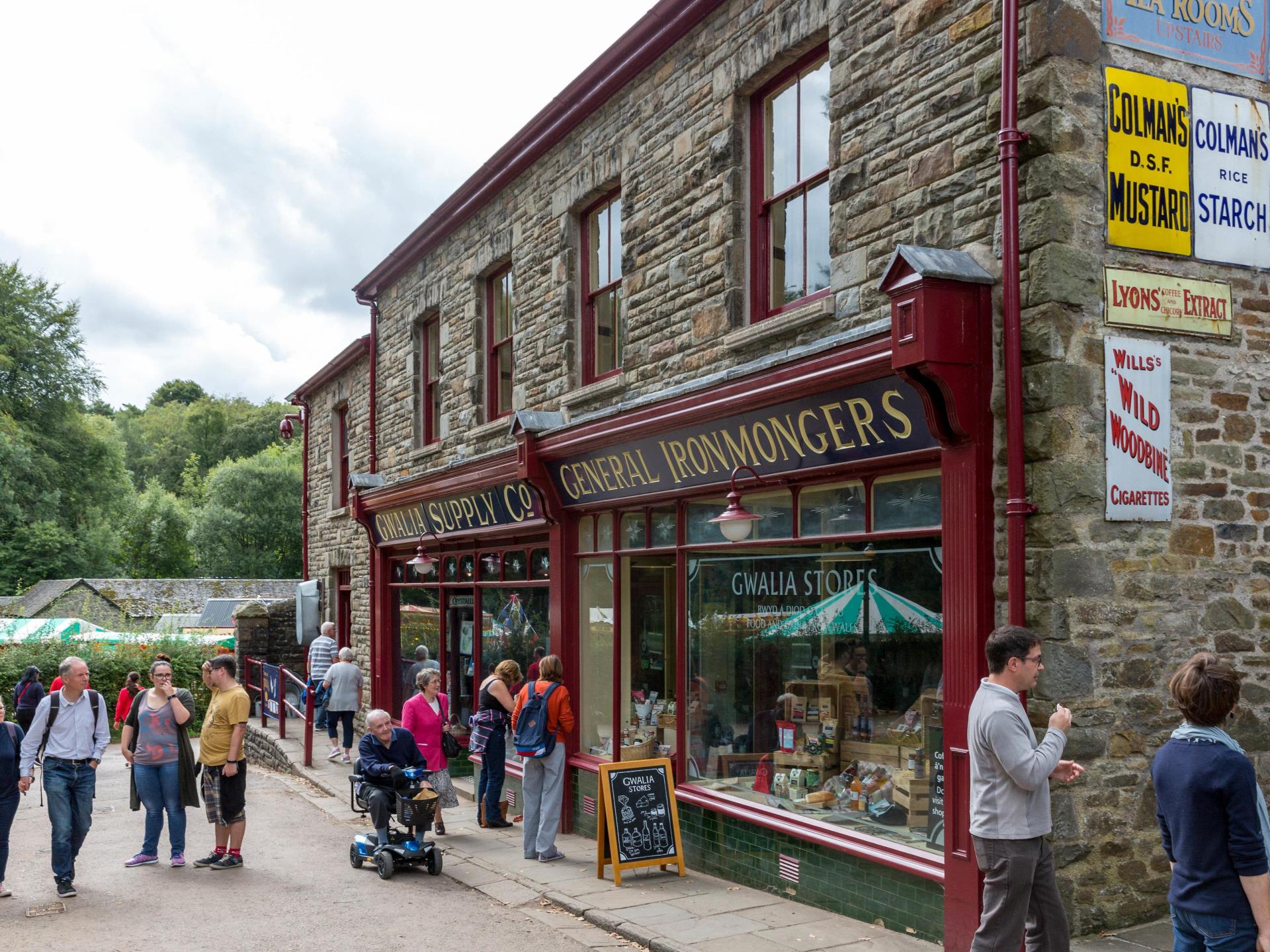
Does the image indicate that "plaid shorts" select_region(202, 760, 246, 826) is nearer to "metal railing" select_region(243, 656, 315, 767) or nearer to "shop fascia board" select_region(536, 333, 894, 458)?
"shop fascia board" select_region(536, 333, 894, 458)

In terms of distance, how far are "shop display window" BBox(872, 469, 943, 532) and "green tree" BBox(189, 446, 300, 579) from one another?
46.1m

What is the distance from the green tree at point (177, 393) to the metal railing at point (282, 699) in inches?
2510

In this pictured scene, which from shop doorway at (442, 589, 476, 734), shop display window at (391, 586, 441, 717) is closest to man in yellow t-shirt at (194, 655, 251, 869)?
shop doorway at (442, 589, 476, 734)

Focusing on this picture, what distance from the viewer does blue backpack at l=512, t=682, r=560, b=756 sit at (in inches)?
394

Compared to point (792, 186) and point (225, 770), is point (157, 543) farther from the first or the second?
point (792, 186)

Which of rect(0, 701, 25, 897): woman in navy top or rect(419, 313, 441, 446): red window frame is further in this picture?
rect(419, 313, 441, 446): red window frame

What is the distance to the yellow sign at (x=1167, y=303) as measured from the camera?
6.39 m

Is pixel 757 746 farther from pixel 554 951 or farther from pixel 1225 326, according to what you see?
pixel 1225 326

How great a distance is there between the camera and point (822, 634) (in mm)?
8102

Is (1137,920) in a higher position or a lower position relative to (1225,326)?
lower

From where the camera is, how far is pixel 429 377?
16266 mm

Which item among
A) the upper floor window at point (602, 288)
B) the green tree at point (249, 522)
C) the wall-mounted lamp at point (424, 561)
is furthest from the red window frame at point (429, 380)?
the green tree at point (249, 522)

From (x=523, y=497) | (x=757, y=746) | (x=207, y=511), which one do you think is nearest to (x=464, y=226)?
(x=523, y=497)

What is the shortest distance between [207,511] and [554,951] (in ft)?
156
